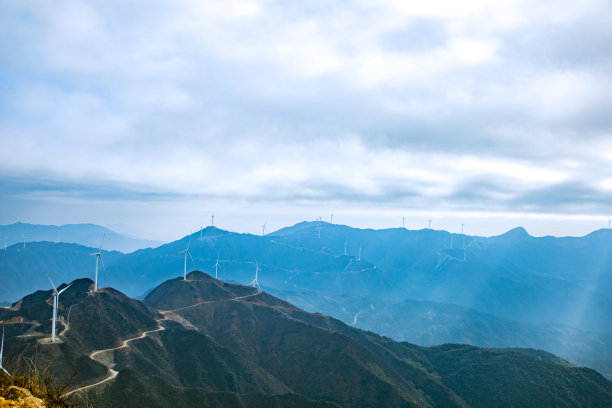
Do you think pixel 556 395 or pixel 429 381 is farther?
pixel 429 381

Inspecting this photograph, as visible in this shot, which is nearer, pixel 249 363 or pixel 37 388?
pixel 37 388

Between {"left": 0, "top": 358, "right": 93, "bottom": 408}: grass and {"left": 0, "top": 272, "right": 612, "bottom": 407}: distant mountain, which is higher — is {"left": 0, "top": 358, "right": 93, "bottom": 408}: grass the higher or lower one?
the higher one

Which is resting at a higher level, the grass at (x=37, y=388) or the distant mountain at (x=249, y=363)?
the grass at (x=37, y=388)

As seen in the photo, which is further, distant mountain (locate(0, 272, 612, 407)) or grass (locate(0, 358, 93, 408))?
distant mountain (locate(0, 272, 612, 407))

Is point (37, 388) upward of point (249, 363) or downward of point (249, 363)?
upward

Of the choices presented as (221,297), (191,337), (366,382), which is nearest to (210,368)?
(191,337)

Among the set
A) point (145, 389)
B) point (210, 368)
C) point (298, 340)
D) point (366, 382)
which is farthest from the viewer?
point (298, 340)

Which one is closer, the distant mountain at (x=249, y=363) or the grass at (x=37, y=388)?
the grass at (x=37, y=388)

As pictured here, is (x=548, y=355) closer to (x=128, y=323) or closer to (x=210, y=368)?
(x=210, y=368)
